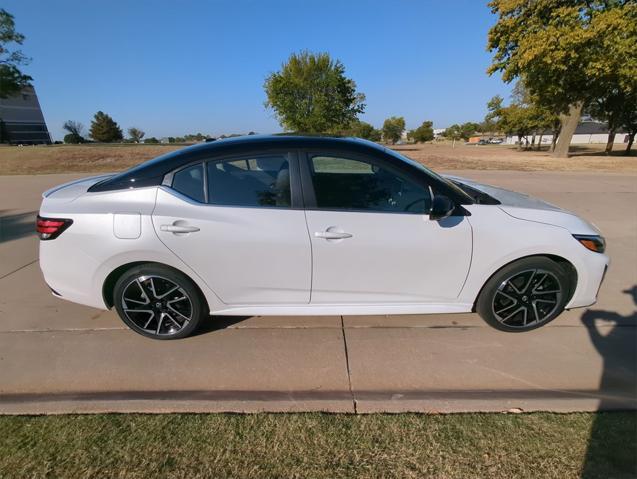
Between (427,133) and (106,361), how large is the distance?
347 feet

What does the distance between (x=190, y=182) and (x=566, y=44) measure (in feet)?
78.0

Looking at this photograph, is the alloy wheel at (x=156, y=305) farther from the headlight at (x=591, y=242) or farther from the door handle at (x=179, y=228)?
the headlight at (x=591, y=242)

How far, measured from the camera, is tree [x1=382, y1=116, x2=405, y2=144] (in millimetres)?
95438

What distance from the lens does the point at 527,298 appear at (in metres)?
2.86

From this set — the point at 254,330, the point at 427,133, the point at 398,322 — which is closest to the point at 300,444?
the point at 254,330

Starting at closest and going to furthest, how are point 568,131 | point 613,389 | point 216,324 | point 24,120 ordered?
1. point 613,389
2. point 216,324
3. point 568,131
4. point 24,120

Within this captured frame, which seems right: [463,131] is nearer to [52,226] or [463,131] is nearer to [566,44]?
[566,44]

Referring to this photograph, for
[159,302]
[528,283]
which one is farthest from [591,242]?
[159,302]

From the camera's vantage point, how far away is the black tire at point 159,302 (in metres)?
2.74

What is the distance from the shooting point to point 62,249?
271 cm

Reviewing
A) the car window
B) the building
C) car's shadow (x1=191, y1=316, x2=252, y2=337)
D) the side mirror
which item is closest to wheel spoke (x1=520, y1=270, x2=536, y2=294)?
the side mirror

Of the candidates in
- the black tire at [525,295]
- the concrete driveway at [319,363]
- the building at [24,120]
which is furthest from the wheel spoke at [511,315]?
the building at [24,120]

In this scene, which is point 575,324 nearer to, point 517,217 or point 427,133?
point 517,217

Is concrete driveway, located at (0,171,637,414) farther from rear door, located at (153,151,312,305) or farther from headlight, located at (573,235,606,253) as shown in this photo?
headlight, located at (573,235,606,253)
